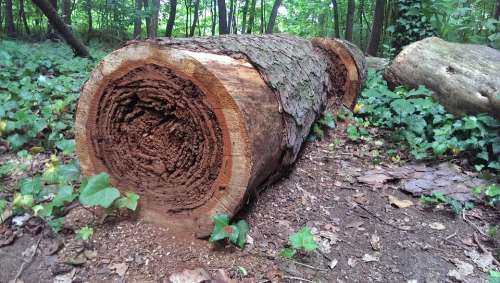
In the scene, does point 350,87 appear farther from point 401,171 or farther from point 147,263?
point 147,263

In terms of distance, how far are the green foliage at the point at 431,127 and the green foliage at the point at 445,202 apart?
601mm

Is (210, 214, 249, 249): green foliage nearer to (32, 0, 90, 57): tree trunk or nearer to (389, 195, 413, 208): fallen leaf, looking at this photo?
(389, 195, 413, 208): fallen leaf

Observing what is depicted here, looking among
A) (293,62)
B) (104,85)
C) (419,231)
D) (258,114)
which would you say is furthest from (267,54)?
(419,231)

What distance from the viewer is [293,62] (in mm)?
3365

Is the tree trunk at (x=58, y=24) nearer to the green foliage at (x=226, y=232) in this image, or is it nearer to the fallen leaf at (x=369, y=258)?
the green foliage at (x=226, y=232)

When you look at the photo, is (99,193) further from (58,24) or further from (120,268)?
(58,24)

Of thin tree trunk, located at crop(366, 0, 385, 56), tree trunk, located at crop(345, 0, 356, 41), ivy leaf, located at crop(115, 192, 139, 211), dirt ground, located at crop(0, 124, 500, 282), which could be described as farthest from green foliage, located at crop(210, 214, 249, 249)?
tree trunk, located at crop(345, 0, 356, 41)

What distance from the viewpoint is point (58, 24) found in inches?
259

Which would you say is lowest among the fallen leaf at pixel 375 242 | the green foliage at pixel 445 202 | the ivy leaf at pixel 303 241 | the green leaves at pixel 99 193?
the fallen leaf at pixel 375 242

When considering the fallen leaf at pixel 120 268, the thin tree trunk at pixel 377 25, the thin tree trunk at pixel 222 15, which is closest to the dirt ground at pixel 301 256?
the fallen leaf at pixel 120 268

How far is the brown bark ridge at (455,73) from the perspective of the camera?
12.6ft

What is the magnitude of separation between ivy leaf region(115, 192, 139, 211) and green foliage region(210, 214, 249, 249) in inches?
18.6

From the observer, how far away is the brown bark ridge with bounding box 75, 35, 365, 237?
6.83ft

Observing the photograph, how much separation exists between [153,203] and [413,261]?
63.9 inches
